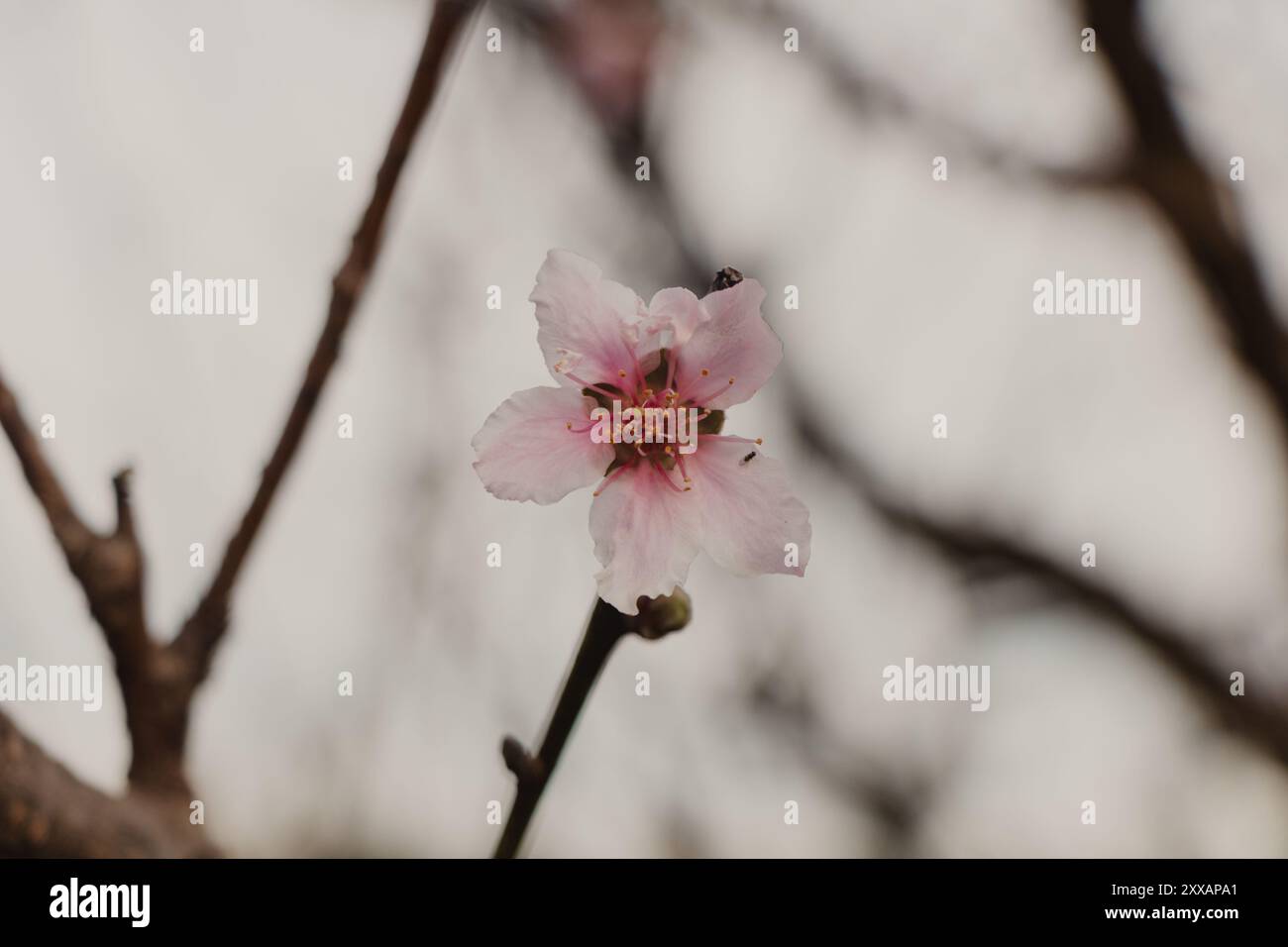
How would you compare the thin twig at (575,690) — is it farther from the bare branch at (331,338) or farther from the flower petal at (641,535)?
the bare branch at (331,338)

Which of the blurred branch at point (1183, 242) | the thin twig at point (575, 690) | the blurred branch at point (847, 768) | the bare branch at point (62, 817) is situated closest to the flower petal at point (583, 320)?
the thin twig at point (575, 690)

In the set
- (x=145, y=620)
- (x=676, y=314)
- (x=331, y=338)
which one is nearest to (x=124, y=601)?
Result: (x=145, y=620)

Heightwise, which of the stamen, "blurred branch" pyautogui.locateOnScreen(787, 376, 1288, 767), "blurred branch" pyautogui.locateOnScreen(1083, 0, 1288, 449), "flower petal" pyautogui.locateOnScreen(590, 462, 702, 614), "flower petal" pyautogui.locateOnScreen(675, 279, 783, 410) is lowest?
"blurred branch" pyautogui.locateOnScreen(787, 376, 1288, 767)

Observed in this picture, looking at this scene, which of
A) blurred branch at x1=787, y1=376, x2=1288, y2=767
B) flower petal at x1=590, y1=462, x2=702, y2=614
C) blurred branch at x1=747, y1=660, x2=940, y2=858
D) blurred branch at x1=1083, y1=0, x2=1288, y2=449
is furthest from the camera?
blurred branch at x1=747, y1=660, x2=940, y2=858

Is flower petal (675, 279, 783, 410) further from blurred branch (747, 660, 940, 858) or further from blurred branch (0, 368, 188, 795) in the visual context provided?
blurred branch (747, 660, 940, 858)

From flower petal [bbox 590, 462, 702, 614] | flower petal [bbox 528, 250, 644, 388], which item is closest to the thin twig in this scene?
flower petal [bbox 590, 462, 702, 614]

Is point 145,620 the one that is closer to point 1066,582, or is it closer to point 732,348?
point 732,348

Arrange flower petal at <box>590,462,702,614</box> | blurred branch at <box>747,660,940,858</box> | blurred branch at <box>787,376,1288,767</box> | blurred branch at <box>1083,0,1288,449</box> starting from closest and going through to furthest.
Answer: flower petal at <box>590,462,702,614</box> < blurred branch at <box>1083,0,1288,449</box> < blurred branch at <box>787,376,1288,767</box> < blurred branch at <box>747,660,940,858</box>

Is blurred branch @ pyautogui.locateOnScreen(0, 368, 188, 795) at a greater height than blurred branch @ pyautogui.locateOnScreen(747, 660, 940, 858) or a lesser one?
greater

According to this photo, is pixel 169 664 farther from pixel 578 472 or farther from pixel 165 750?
pixel 578 472
